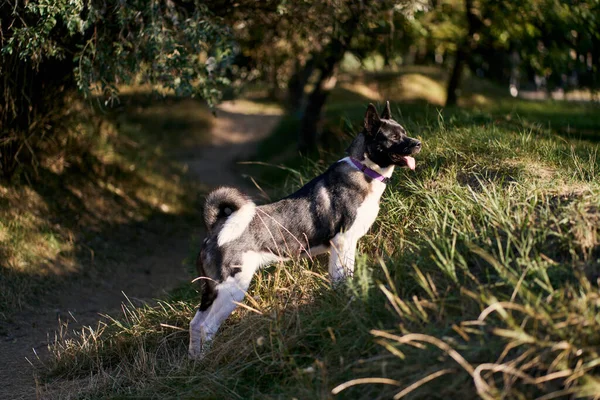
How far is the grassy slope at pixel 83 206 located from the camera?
8.02m

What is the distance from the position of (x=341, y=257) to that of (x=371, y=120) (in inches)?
46.1

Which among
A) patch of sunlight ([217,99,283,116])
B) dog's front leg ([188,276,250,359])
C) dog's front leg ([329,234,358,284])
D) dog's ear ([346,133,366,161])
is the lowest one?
patch of sunlight ([217,99,283,116])

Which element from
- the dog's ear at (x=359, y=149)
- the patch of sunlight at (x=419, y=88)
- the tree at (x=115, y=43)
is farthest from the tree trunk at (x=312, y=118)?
the dog's ear at (x=359, y=149)

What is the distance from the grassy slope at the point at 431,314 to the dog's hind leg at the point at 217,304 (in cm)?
13

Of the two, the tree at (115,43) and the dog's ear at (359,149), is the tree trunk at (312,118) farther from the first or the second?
the dog's ear at (359,149)

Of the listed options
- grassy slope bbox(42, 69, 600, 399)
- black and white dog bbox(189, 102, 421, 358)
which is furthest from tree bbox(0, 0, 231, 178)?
grassy slope bbox(42, 69, 600, 399)

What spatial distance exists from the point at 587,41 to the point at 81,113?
315 inches

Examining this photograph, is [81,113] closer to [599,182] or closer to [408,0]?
[408,0]

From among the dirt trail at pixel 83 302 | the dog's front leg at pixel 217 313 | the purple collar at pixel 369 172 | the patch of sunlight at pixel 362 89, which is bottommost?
the patch of sunlight at pixel 362 89

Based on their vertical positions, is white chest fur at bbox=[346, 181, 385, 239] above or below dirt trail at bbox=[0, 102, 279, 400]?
above

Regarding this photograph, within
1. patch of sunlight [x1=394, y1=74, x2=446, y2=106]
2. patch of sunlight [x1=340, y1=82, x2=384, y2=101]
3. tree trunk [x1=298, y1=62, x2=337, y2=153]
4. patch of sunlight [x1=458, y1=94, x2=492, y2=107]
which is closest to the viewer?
tree trunk [x1=298, y1=62, x2=337, y2=153]

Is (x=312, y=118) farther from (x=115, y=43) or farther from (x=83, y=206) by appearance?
(x=115, y=43)

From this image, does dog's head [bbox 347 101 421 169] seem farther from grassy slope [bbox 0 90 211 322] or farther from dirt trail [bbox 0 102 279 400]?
grassy slope [bbox 0 90 211 322]

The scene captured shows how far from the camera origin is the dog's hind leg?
536 cm
